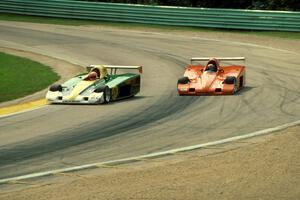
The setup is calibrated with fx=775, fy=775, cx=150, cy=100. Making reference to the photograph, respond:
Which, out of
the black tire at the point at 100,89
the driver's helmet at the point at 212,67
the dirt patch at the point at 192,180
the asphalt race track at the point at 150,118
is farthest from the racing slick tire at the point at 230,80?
the dirt patch at the point at 192,180

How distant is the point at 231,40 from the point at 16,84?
14737 millimetres

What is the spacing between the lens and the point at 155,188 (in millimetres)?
11727

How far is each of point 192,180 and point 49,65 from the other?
1814 cm

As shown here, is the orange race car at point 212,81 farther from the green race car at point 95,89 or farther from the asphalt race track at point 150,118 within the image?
the green race car at point 95,89

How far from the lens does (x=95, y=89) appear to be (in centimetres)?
2084

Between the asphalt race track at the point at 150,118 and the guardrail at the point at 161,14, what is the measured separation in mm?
7535

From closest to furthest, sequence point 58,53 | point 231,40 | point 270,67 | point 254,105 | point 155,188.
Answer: point 155,188 → point 254,105 → point 270,67 → point 58,53 → point 231,40

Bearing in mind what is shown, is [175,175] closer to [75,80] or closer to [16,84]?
[75,80]

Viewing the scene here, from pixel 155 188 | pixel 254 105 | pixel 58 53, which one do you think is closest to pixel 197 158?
pixel 155 188

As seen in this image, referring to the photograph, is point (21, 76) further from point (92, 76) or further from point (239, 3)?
point (239, 3)

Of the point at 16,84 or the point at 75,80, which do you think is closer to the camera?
the point at 75,80

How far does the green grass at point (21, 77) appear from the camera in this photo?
23.7m

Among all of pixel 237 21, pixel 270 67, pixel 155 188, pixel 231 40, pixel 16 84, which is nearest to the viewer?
pixel 155 188

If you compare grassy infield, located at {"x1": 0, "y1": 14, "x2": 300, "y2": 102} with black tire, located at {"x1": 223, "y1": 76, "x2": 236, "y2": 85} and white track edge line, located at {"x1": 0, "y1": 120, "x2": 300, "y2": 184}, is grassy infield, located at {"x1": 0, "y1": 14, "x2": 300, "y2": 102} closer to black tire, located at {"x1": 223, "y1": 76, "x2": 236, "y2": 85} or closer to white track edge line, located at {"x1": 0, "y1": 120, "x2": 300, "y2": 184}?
black tire, located at {"x1": 223, "y1": 76, "x2": 236, "y2": 85}
